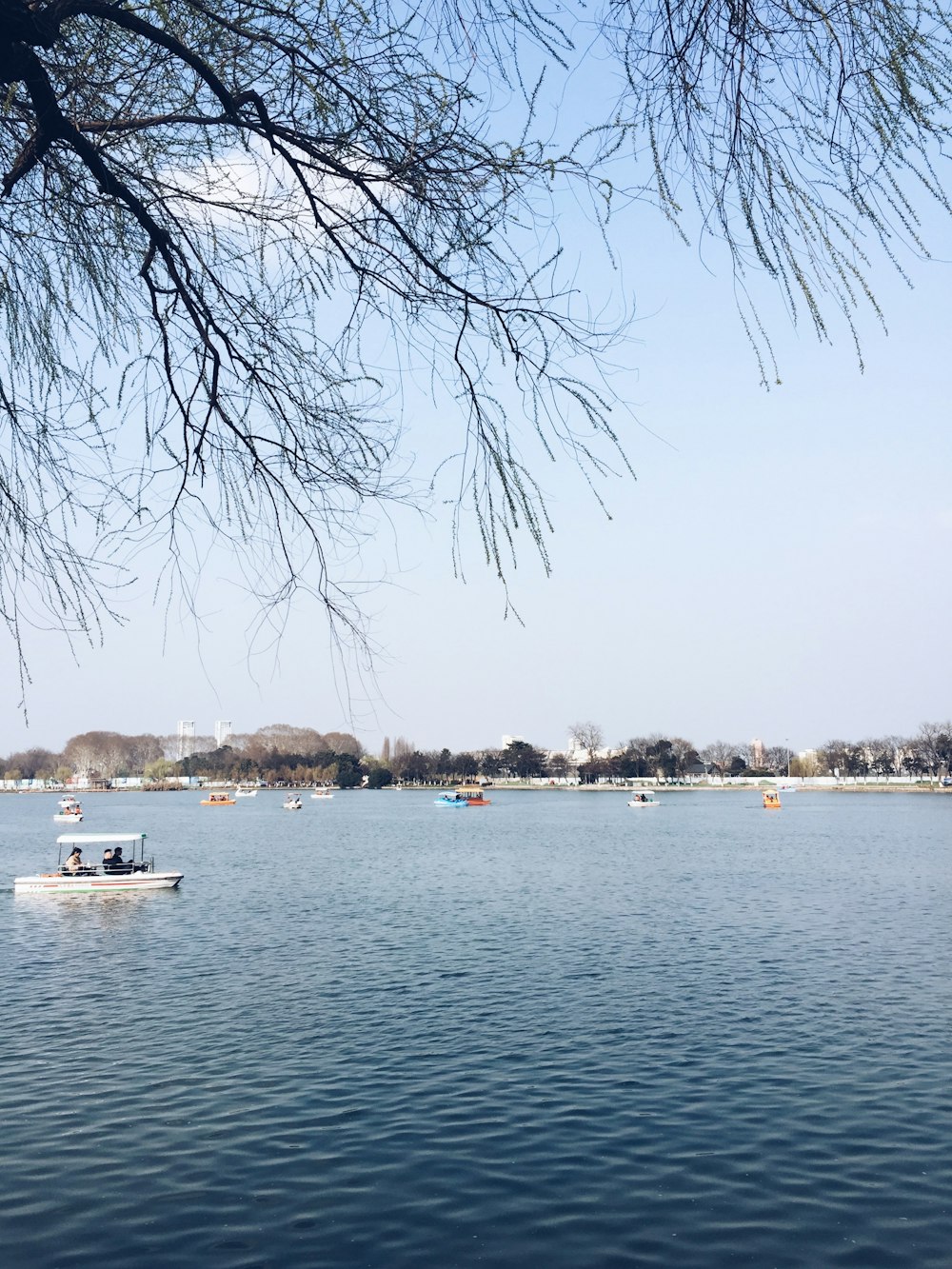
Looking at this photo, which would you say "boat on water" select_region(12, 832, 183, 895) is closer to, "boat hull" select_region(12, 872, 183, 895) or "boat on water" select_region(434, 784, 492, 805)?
"boat hull" select_region(12, 872, 183, 895)

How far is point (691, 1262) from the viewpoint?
11.6m

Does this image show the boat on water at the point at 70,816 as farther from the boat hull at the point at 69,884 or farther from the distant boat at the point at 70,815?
the boat hull at the point at 69,884

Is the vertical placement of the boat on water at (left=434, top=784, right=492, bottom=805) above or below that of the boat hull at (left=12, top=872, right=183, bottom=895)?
above

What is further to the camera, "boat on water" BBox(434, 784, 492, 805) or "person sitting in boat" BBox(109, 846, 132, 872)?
"boat on water" BBox(434, 784, 492, 805)

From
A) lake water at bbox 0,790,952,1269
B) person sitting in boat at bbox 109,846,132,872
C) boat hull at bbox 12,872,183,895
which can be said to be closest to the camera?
lake water at bbox 0,790,952,1269

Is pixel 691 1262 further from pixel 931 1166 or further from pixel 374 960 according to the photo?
pixel 374 960

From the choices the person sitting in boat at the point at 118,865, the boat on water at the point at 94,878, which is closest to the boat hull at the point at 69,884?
the boat on water at the point at 94,878

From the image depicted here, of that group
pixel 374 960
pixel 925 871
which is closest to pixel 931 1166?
pixel 374 960

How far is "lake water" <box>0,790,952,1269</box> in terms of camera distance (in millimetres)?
12422

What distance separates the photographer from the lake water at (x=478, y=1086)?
12.4m

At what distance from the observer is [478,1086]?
17.6 m

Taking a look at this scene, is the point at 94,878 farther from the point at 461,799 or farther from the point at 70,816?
the point at 461,799

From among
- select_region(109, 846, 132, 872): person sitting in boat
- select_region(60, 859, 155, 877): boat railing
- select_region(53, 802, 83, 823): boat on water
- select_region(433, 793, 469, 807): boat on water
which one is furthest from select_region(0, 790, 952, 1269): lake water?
select_region(433, 793, 469, 807): boat on water

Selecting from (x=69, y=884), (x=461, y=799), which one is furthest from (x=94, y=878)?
(x=461, y=799)
